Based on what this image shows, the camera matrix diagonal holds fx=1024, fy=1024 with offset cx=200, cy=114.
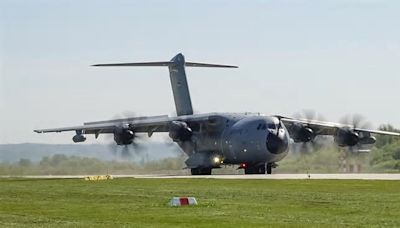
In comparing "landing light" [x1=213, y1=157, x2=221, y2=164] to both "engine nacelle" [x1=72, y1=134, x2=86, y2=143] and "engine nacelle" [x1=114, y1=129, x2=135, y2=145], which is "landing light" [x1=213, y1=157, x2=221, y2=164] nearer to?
"engine nacelle" [x1=114, y1=129, x2=135, y2=145]

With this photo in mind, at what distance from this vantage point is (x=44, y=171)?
74875 mm

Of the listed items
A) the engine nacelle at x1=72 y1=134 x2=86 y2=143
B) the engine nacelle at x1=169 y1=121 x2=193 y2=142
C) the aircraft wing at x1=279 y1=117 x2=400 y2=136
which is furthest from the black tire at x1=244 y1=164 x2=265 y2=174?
the engine nacelle at x1=72 y1=134 x2=86 y2=143

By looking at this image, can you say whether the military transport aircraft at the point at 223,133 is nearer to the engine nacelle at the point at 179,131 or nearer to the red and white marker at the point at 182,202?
the engine nacelle at the point at 179,131

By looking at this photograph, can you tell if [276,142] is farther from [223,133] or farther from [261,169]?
[223,133]

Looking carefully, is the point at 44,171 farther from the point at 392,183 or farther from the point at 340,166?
the point at 392,183

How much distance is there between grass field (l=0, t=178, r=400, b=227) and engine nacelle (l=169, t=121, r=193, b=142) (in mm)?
21310

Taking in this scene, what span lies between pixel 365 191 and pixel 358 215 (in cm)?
Result: 1073

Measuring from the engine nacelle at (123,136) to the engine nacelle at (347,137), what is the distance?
13202 mm

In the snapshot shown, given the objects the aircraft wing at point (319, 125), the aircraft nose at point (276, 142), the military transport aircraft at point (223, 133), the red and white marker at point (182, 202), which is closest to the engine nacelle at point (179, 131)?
the military transport aircraft at point (223, 133)

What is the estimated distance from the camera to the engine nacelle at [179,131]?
64.2 m

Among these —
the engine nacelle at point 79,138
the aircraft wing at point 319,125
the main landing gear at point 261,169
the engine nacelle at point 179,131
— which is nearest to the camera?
the main landing gear at point 261,169

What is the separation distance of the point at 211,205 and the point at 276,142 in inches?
1220

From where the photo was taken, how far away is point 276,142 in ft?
197

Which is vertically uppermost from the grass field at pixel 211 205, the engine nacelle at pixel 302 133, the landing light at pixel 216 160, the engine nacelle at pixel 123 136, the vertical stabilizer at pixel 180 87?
the vertical stabilizer at pixel 180 87
